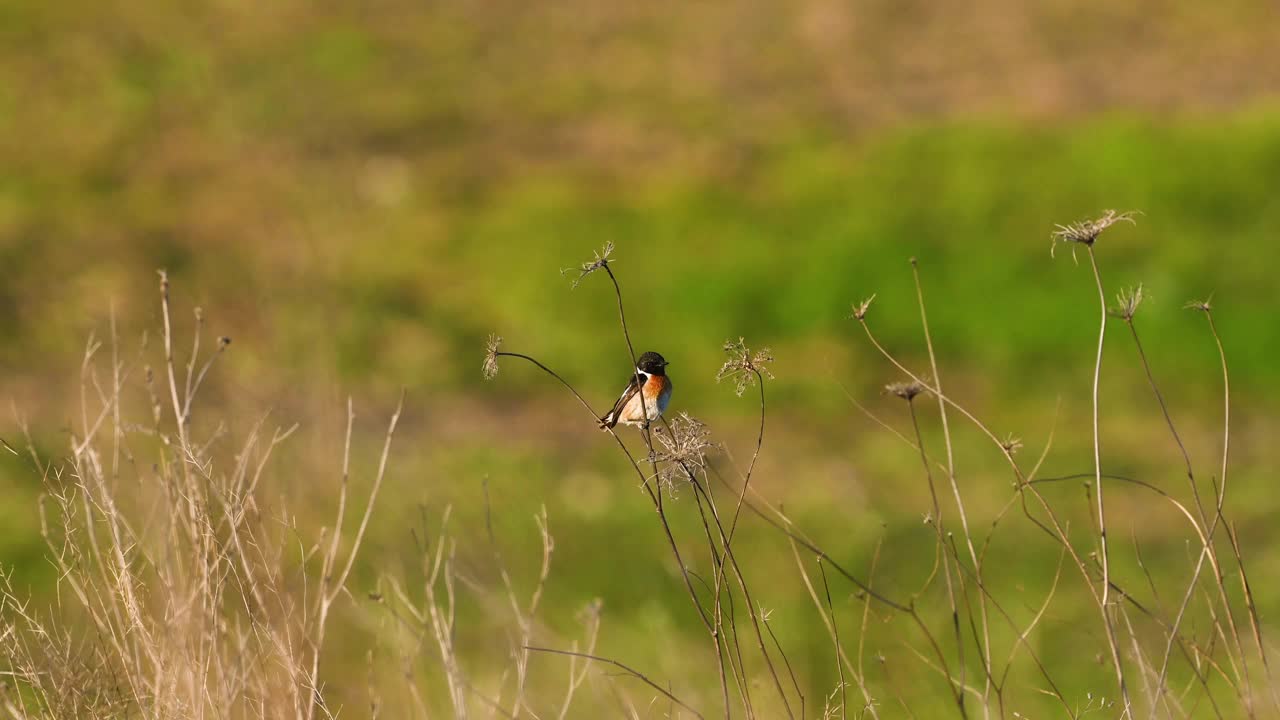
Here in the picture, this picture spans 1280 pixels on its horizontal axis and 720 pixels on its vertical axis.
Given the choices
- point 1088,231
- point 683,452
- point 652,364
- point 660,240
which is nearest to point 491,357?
point 683,452

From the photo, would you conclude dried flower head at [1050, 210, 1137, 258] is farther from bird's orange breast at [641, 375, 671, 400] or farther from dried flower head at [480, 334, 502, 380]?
bird's orange breast at [641, 375, 671, 400]

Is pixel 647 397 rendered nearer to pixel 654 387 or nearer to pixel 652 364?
pixel 654 387

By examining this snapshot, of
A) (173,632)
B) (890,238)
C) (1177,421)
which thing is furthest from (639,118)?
(173,632)

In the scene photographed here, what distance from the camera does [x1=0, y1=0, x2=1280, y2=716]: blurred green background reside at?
1020 centimetres

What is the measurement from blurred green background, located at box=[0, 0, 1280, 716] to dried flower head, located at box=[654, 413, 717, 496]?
400cm

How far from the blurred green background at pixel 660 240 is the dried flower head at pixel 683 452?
400 centimetres

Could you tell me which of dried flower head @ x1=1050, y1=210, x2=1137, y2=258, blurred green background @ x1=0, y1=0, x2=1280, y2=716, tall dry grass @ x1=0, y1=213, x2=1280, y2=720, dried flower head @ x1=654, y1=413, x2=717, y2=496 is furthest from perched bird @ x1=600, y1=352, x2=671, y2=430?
blurred green background @ x1=0, y1=0, x2=1280, y2=716

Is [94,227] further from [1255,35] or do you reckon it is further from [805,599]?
[1255,35]

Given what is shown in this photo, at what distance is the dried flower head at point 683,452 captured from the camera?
278 centimetres

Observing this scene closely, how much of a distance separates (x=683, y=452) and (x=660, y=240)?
12476 millimetres

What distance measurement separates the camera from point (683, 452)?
9.14 feet

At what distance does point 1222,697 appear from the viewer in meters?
7.26

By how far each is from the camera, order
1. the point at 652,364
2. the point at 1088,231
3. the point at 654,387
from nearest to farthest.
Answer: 1. the point at 1088,231
2. the point at 652,364
3. the point at 654,387

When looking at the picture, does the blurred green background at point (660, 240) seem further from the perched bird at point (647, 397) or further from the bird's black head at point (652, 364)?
the bird's black head at point (652, 364)
